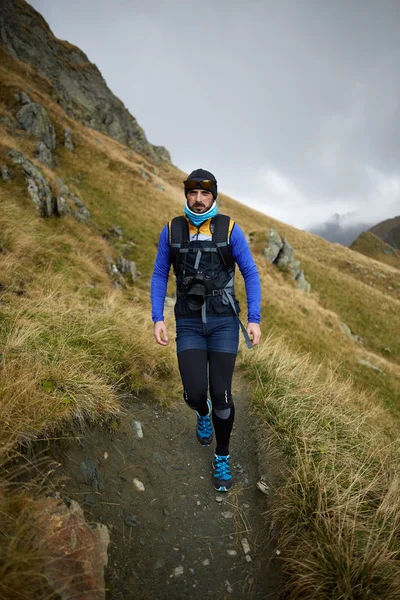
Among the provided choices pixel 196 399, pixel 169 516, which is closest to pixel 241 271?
pixel 196 399

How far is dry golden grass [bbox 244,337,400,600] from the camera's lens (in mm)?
2275

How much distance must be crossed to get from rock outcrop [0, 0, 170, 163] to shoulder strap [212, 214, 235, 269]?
44460 mm

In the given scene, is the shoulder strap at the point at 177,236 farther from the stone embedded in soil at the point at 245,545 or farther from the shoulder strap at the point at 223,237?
the stone embedded in soil at the point at 245,545

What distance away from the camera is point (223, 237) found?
12.3 ft

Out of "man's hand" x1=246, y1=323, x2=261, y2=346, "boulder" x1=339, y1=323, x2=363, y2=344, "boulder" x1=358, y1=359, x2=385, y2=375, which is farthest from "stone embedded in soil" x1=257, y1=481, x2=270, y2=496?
"boulder" x1=339, y1=323, x2=363, y2=344

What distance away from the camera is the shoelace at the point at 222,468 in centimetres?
373

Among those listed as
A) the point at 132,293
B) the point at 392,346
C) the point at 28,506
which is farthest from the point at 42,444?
the point at 392,346

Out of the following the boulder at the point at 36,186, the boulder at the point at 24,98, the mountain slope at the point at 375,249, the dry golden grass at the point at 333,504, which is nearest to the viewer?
the dry golden grass at the point at 333,504

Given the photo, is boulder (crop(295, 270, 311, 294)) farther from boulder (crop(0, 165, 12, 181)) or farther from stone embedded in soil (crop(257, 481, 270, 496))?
stone embedded in soil (crop(257, 481, 270, 496))

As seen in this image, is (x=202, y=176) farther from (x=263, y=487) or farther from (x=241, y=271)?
(x=263, y=487)

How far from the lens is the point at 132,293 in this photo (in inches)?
480

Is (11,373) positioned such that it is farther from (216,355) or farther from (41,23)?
(41,23)

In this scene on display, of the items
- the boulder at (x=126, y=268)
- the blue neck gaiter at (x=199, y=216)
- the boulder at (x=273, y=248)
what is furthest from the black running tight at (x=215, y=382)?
the boulder at (x=273, y=248)

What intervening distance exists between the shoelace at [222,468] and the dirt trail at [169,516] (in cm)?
19
